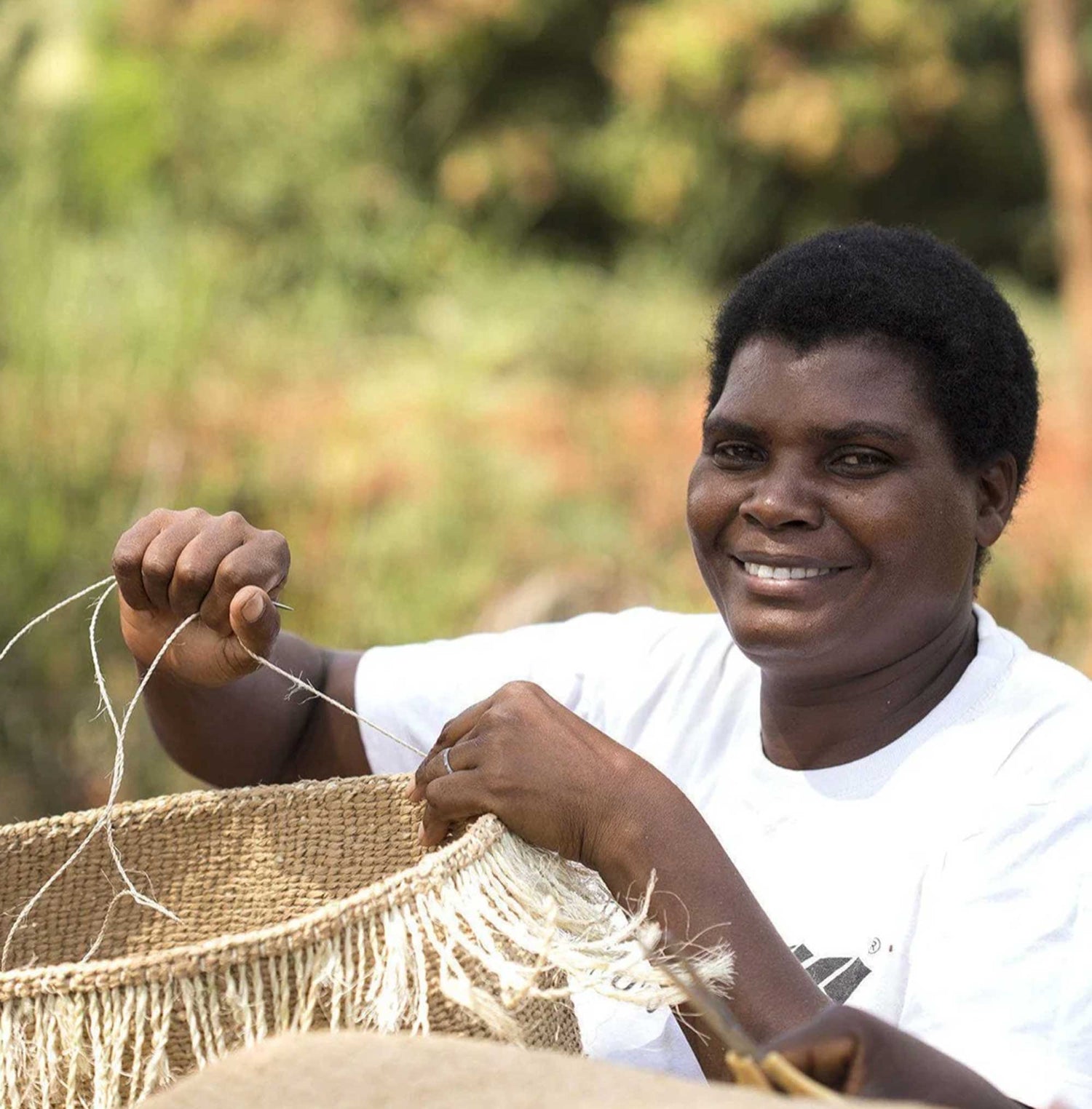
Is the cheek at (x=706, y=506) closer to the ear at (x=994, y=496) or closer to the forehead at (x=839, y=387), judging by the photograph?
the forehead at (x=839, y=387)

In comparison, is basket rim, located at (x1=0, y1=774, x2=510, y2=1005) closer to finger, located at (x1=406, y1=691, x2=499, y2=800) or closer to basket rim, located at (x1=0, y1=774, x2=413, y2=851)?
finger, located at (x1=406, y1=691, x2=499, y2=800)

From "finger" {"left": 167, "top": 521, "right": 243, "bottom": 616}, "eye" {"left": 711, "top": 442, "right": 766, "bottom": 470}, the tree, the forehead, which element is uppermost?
the tree

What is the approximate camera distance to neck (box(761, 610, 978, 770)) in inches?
74.1

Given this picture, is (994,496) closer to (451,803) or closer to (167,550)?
(451,803)

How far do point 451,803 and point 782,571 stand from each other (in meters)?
0.47

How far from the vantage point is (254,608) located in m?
1.73

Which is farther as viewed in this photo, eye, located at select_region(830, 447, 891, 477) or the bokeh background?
the bokeh background

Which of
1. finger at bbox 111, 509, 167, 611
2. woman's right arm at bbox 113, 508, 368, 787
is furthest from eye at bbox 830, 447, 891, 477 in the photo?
finger at bbox 111, 509, 167, 611

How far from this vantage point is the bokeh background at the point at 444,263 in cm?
428

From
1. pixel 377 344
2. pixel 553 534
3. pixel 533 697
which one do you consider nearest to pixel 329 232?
pixel 377 344

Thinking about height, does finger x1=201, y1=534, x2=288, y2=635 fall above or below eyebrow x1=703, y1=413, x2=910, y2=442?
below

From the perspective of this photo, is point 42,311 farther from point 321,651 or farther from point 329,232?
point 329,232

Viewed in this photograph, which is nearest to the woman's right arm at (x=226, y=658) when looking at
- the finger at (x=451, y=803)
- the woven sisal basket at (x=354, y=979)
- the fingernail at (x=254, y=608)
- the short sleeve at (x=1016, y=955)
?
the fingernail at (x=254, y=608)

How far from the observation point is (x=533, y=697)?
1.65 metres
